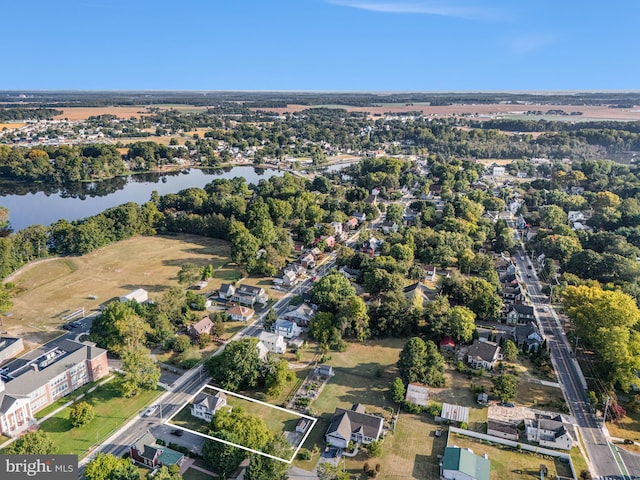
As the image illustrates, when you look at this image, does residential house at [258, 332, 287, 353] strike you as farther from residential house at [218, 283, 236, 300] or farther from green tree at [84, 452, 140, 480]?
green tree at [84, 452, 140, 480]

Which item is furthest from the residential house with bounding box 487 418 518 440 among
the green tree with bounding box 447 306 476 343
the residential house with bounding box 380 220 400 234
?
the residential house with bounding box 380 220 400 234

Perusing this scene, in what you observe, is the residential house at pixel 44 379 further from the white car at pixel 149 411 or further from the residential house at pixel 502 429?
the residential house at pixel 502 429

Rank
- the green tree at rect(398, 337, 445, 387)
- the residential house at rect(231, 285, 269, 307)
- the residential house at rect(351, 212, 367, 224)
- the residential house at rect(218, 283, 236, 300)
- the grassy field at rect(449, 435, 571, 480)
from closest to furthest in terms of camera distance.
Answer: the grassy field at rect(449, 435, 571, 480) → the green tree at rect(398, 337, 445, 387) → the residential house at rect(231, 285, 269, 307) → the residential house at rect(218, 283, 236, 300) → the residential house at rect(351, 212, 367, 224)

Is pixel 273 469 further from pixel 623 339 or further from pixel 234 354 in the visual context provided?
pixel 623 339

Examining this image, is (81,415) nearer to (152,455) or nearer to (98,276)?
(152,455)

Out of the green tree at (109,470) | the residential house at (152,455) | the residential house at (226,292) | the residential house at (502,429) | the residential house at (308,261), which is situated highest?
the residential house at (308,261)

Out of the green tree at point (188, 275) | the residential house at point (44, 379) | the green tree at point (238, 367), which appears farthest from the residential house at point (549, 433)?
the green tree at point (188, 275)

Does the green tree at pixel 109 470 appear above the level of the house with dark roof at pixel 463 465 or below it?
above
